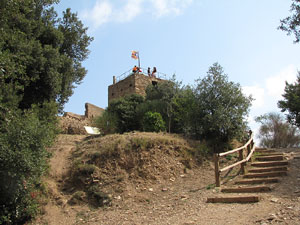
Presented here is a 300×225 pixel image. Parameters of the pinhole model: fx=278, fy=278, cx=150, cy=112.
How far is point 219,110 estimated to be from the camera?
1345 centimetres

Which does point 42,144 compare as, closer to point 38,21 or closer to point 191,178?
point 191,178

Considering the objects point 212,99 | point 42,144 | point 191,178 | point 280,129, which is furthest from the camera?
point 280,129

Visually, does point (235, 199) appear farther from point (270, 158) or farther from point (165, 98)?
point (165, 98)

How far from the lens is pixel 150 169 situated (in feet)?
35.6

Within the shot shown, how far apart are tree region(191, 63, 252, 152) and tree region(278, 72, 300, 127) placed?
643cm

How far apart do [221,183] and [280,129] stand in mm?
17922

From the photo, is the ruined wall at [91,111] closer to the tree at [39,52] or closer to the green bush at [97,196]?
the tree at [39,52]

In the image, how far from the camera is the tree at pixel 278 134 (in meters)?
24.2

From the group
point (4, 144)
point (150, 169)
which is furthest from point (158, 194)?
point (4, 144)

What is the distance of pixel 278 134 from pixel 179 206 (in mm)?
20018

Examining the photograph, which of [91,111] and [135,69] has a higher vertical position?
[135,69]

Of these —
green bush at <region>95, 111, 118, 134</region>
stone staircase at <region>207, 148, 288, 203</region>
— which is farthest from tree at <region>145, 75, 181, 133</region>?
stone staircase at <region>207, 148, 288, 203</region>

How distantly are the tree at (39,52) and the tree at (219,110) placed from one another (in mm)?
6605

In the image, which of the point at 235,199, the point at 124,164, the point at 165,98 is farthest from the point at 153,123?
the point at 235,199
